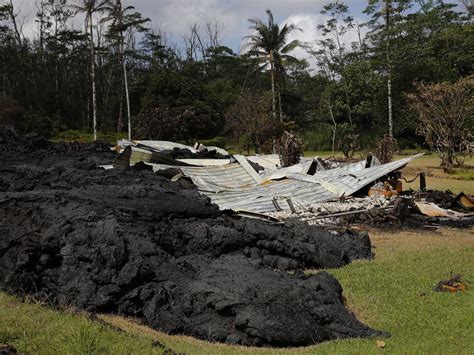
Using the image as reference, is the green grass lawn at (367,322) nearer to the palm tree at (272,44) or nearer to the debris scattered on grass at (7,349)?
the debris scattered on grass at (7,349)

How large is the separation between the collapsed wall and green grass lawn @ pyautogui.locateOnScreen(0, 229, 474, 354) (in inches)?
9.9

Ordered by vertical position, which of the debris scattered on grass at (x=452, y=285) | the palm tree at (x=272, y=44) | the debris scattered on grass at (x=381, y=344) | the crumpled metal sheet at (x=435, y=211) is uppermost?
the palm tree at (x=272, y=44)

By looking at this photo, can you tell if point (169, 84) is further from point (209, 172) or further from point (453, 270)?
point (453, 270)

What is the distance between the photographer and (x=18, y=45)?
184 ft

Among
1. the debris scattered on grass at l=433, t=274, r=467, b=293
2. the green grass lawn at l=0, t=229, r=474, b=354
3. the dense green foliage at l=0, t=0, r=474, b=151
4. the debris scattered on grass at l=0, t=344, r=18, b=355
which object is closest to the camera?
the debris scattered on grass at l=0, t=344, r=18, b=355

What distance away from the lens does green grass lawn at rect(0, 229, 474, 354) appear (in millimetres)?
4789

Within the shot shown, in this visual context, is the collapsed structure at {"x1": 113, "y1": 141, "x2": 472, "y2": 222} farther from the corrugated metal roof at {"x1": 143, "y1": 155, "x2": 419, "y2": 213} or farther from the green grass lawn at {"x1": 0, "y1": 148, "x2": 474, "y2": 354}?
the green grass lawn at {"x1": 0, "y1": 148, "x2": 474, "y2": 354}

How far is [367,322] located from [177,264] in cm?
236

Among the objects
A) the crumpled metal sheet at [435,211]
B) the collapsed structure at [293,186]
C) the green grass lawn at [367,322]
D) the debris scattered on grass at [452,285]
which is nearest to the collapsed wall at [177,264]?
the green grass lawn at [367,322]

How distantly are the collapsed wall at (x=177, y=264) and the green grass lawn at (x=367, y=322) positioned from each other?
0.25m

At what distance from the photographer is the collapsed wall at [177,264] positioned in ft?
18.7

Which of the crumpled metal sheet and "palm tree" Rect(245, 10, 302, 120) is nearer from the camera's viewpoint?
the crumpled metal sheet

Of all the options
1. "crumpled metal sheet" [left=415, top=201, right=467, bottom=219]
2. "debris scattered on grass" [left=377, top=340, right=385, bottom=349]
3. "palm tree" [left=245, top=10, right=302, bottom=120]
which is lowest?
"debris scattered on grass" [left=377, top=340, right=385, bottom=349]

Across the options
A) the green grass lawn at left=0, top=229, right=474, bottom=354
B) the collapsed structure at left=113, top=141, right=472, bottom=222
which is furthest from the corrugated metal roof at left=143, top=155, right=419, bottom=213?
the green grass lawn at left=0, top=229, right=474, bottom=354
